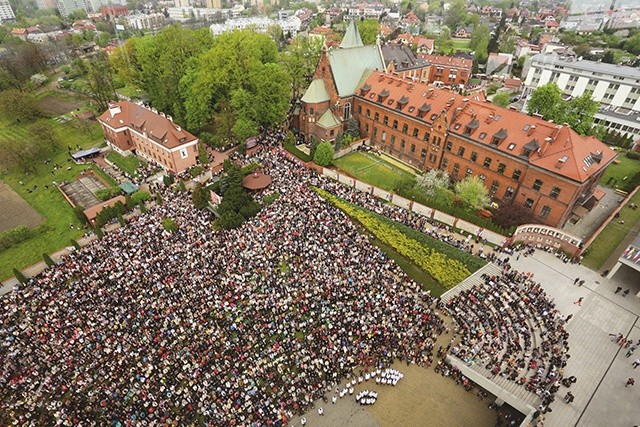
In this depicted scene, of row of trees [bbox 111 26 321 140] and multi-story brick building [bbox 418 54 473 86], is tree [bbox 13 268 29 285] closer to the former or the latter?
row of trees [bbox 111 26 321 140]

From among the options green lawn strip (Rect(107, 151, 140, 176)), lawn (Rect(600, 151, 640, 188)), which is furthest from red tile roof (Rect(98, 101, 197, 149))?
lawn (Rect(600, 151, 640, 188))

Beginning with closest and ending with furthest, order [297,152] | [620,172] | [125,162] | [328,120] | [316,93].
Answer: [620,172] → [297,152] → [316,93] → [125,162] → [328,120]

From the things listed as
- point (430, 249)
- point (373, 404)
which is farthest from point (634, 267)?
point (373, 404)

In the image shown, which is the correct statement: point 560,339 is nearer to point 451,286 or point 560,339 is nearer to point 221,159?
point 451,286

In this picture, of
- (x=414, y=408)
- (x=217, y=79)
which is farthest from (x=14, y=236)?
(x=414, y=408)

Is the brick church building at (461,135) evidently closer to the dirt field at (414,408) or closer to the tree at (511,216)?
the tree at (511,216)

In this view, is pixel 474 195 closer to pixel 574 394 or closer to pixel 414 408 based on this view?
pixel 574 394

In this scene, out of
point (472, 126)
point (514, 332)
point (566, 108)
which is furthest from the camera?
point (566, 108)

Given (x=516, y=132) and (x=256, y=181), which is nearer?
(x=516, y=132)
